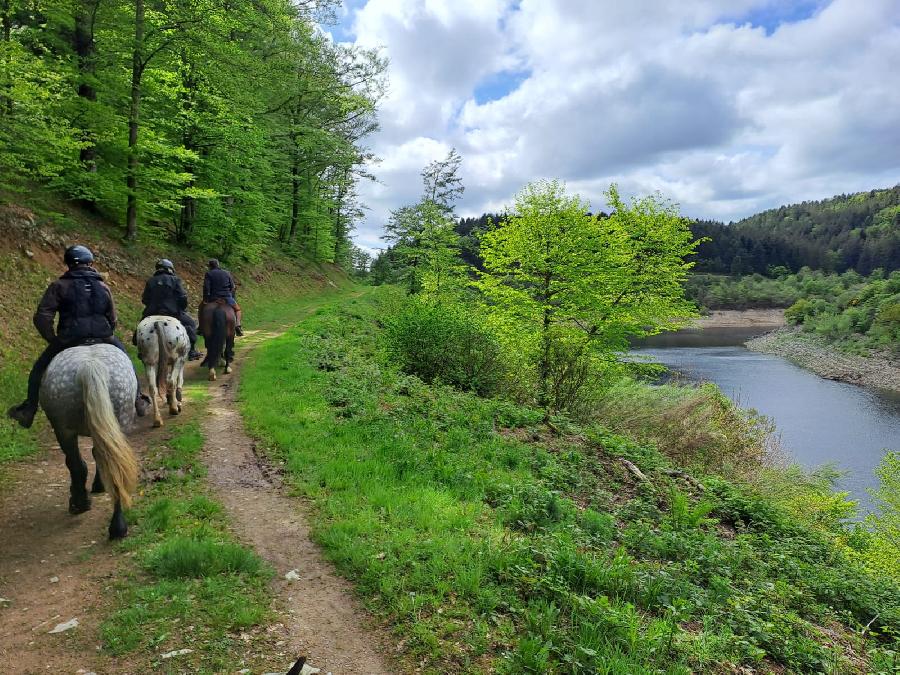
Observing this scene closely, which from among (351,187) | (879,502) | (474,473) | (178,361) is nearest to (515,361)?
(474,473)

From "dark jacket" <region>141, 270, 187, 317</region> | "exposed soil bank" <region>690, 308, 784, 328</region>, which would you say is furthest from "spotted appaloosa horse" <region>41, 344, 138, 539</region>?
"exposed soil bank" <region>690, 308, 784, 328</region>

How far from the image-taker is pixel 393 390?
1048cm

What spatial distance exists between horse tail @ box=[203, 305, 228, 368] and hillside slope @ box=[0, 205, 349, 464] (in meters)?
2.51

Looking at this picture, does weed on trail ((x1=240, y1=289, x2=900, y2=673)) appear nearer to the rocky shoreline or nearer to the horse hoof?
the horse hoof

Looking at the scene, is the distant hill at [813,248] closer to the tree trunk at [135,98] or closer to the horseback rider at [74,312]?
the tree trunk at [135,98]

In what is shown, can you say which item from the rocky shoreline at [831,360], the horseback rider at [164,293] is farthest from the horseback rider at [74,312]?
the rocky shoreline at [831,360]

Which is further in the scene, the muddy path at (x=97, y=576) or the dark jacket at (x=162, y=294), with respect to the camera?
the dark jacket at (x=162, y=294)

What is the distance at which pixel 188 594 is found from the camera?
3.78 m

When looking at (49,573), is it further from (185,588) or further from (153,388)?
(153,388)

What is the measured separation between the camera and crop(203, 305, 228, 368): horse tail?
1040cm

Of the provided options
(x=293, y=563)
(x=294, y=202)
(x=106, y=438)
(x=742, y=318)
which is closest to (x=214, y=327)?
(x=106, y=438)

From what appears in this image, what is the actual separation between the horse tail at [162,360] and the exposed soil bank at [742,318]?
112184mm

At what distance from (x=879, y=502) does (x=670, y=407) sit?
9.52 metres

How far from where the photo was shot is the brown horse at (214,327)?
34.1ft
